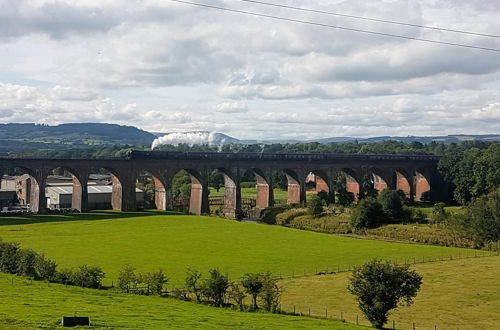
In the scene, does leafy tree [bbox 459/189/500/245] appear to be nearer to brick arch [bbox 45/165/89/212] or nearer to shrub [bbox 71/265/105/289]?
shrub [bbox 71/265/105/289]

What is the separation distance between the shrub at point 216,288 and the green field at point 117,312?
126cm

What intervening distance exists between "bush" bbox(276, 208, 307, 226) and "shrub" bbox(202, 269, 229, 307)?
50652mm

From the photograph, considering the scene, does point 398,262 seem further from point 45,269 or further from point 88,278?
point 45,269

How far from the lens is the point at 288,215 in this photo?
87.9m

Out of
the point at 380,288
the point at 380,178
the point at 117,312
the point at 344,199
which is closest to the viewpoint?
the point at 117,312

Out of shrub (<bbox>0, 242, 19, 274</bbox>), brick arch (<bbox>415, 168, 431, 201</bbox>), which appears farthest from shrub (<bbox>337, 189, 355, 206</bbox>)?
shrub (<bbox>0, 242, 19, 274</bbox>)

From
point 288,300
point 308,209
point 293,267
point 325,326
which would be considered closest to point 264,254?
point 293,267

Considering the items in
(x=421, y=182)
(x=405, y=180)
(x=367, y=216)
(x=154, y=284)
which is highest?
(x=405, y=180)

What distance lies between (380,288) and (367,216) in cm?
4530

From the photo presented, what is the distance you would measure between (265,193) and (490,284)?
2267 inches

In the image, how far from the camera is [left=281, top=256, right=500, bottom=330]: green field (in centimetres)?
3294

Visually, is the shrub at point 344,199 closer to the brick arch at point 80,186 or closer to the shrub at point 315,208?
the shrub at point 315,208

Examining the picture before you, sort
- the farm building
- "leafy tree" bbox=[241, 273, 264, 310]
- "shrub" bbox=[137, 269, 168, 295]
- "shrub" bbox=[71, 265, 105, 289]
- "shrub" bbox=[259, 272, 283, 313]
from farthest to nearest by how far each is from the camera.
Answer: the farm building, "shrub" bbox=[71, 265, 105, 289], "shrub" bbox=[137, 269, 168, 295], "leafy tree" bbox=[241, 273, 264, 310], "shrub" bbox=[259, 272, 283, 313]

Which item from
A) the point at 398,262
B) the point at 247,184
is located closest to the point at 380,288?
the point at 398,262
